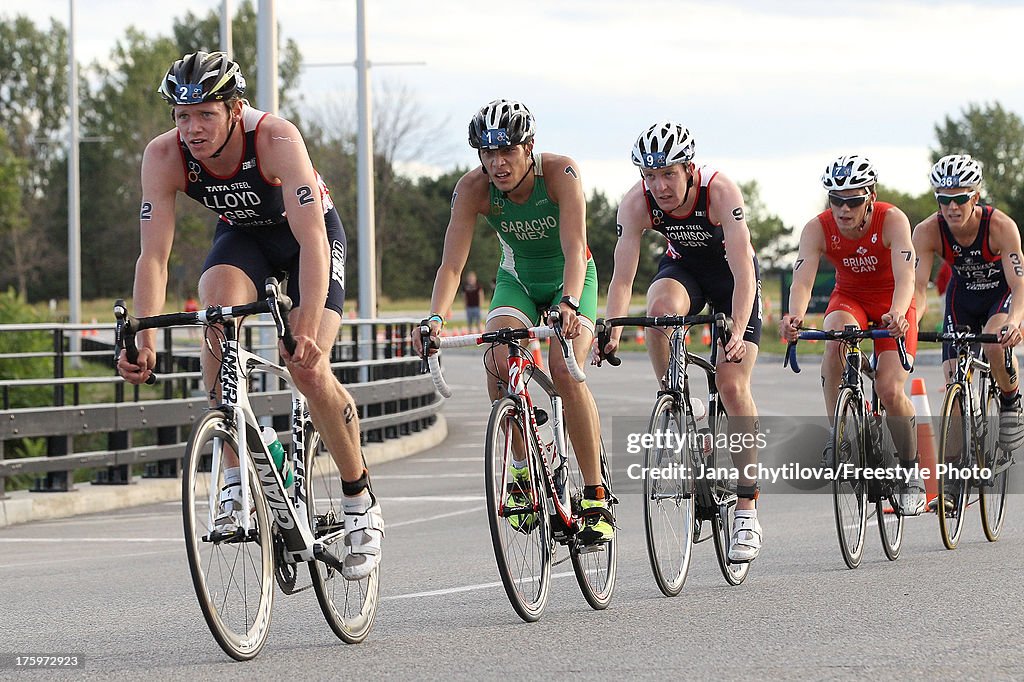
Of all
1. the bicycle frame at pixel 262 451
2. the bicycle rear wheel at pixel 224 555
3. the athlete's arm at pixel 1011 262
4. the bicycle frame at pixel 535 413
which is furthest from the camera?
the athlete's arm at pixel 1011 262

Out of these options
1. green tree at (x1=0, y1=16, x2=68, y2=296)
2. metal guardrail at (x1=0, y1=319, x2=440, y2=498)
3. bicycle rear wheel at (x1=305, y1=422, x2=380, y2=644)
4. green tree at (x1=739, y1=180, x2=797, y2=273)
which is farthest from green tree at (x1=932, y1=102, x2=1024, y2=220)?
bicycle rear wheel at (x1=305, y1=422, x2=380, y2=644)

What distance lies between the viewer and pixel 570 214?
7125mm

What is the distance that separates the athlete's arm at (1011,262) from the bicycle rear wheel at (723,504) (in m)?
2.49

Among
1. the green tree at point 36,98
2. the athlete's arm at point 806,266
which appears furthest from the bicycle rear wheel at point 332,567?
the green tree at point 36,98

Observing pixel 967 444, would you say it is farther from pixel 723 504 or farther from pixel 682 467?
pixel 682 467

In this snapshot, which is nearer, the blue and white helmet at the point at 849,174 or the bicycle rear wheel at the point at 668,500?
the bicycle rear wheel at the point at 668,500

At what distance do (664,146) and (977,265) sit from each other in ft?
10.9

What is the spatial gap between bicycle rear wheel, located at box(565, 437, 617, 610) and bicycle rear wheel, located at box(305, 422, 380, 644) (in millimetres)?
977

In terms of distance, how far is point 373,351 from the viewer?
65.1 feet

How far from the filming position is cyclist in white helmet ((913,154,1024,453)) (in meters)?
10.1

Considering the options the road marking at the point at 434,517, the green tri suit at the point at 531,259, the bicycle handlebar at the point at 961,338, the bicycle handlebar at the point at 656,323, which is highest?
the green tri suit at the point at 531,259

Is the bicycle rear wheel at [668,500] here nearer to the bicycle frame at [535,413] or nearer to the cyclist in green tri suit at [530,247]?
the cyclist in green tri suit at [530,247]

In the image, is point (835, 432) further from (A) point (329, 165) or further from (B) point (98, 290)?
(B) point (98, 290)

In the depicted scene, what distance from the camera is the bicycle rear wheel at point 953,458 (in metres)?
9.56
